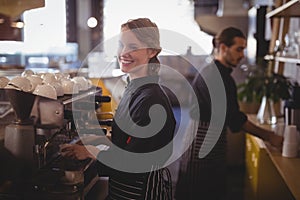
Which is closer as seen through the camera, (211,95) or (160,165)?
(160,165)

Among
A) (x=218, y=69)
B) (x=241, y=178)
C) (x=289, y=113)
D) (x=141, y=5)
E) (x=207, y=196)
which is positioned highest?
(x=141, y=5)

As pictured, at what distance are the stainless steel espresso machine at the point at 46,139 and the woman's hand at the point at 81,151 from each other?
0.6 inches

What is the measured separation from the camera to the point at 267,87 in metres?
2.40

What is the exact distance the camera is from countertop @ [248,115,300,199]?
144 centimetres

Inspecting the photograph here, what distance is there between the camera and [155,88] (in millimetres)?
1143

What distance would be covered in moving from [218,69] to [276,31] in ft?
3.57

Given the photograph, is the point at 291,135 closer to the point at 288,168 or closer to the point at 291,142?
the point at 291,142

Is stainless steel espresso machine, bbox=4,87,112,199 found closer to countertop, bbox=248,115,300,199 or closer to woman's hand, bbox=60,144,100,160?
woman's hand, bbox=60,144,100,160

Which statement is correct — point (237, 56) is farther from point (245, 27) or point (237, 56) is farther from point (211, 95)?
point (245, 27)

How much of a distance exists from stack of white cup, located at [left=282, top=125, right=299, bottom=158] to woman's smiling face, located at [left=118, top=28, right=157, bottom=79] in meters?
1.01

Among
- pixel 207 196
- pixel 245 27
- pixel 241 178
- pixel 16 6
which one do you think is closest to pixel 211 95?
pixel 207 196

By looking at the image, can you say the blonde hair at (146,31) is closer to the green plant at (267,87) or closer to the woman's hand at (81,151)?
the woman's hand at (81,151)

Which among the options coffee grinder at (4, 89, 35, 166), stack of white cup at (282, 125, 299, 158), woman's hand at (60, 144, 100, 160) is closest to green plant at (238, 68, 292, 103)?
stack of white cup at (282, 125, 299, 158)

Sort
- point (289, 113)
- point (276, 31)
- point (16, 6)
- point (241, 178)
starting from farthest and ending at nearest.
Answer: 1. point (241, 178)
2. point (276, 31)
3. point (289, 113)
4. point (16, 6)
